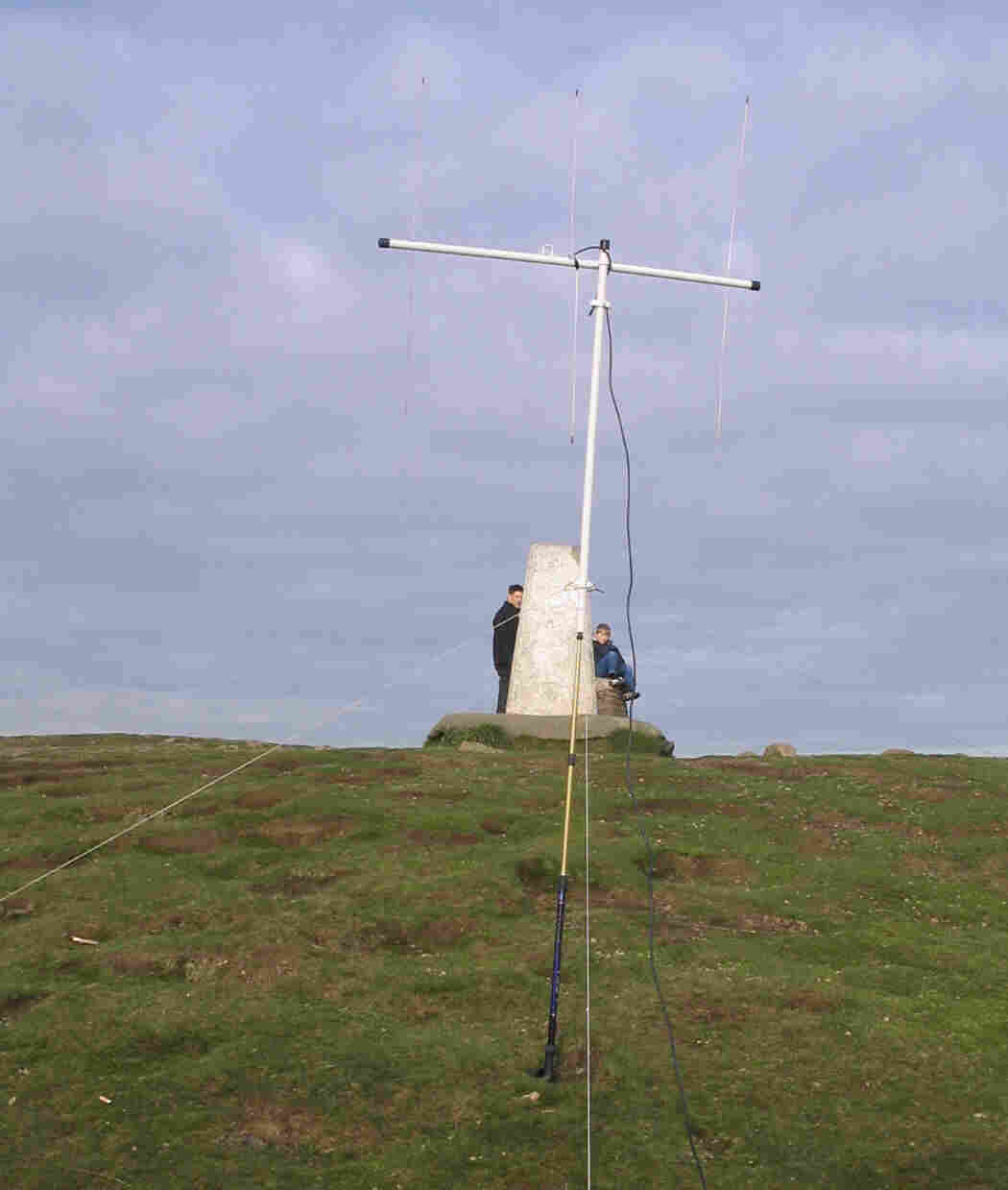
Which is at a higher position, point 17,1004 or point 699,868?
point 699,868

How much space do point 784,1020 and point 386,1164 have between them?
4390 mm

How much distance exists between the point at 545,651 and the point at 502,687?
2.42 meters

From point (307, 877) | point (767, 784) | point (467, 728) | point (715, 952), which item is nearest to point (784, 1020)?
point (715, 952)

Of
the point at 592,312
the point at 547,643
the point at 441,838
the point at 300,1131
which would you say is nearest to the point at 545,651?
the point at 547,643

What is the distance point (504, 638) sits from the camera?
99.5ft

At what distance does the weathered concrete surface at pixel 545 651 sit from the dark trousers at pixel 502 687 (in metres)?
1.22

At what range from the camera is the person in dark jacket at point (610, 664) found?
2983cm

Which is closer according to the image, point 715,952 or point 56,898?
point 715,952

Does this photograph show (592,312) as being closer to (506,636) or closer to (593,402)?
(593,402)

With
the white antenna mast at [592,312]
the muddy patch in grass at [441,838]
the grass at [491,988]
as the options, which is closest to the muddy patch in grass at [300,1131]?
the grass at [491,988]

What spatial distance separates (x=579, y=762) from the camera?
2427 cm

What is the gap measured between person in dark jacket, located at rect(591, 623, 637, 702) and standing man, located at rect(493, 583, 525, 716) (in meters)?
1.76

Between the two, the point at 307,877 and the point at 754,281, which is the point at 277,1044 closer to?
the point at 307,877

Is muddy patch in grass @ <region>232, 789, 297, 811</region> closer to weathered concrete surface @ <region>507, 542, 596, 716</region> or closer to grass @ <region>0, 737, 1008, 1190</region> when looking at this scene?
grass @ <region>0, 737, 1008, 1190</region>
